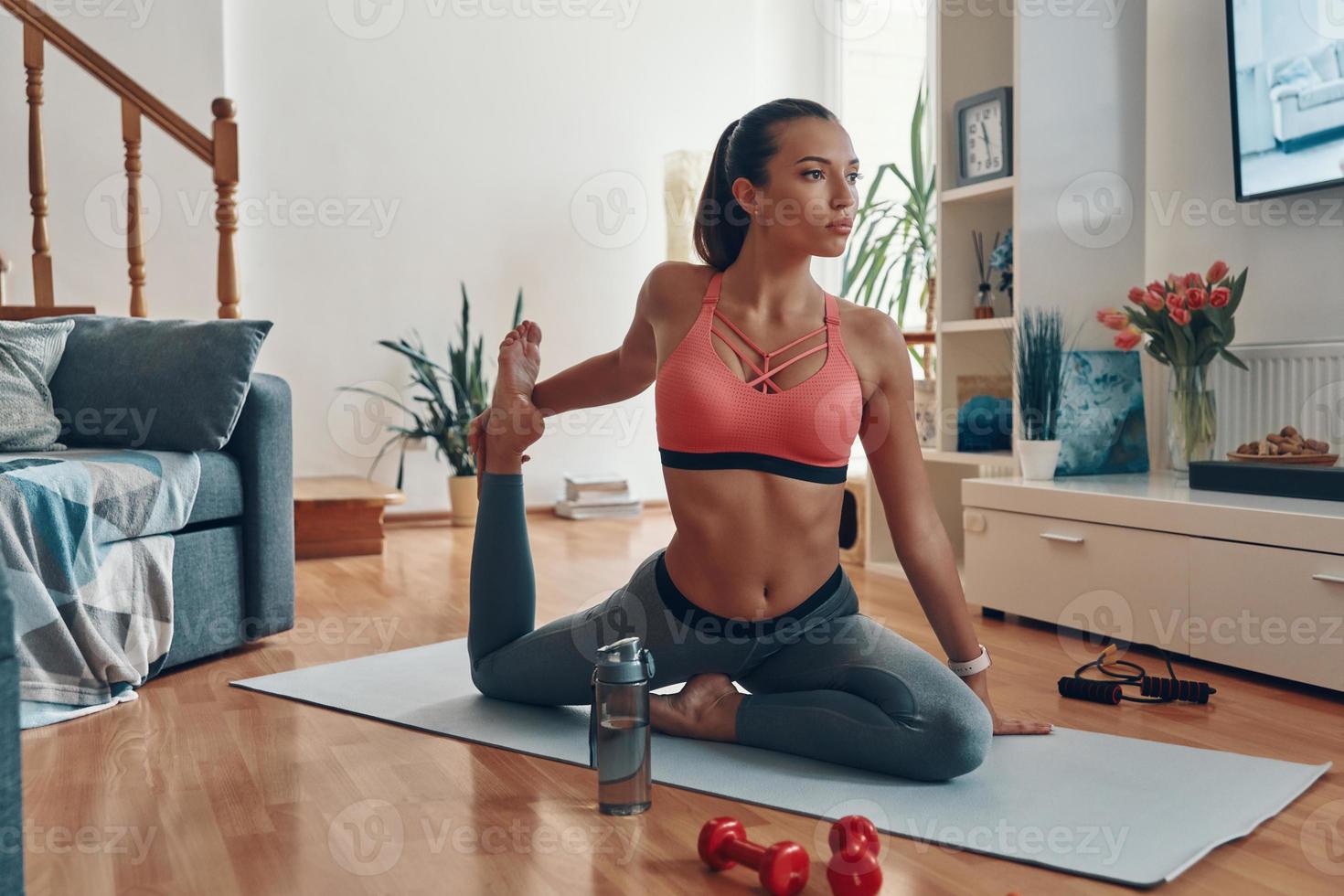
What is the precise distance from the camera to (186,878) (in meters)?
1.33

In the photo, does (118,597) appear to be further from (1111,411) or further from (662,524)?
(662,524)

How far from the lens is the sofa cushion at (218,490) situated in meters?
2.44

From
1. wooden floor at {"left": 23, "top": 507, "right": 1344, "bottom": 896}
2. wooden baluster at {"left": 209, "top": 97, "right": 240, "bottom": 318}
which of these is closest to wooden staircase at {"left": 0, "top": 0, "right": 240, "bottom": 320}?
wooden baluster at {"left": 209, "top": 97, "right": 240, "bottom": 318}

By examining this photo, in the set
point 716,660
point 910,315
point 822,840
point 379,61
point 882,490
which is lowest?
point 822,840

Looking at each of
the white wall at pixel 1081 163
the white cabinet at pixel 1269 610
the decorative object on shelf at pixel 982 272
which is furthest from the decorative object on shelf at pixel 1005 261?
the white cabinet at pixel 1269 610

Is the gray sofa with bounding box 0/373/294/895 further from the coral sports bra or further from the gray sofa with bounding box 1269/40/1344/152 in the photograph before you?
the gray sofa with bounding box 1269/40/1344/152

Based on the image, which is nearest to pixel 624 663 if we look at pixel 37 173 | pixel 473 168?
pixel 37 173

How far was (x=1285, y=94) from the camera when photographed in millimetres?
2801

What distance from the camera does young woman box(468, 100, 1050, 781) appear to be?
1.67m

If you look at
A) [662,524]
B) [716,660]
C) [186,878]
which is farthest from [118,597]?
[662,524]

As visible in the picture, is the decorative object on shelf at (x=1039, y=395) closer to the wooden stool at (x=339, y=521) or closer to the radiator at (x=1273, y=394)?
the radiator at (x=1273, y=394)

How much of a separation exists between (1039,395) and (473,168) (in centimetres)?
292

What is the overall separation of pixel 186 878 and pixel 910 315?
4.54 m

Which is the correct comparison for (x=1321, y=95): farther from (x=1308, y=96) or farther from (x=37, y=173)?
(x=37, y=173)
